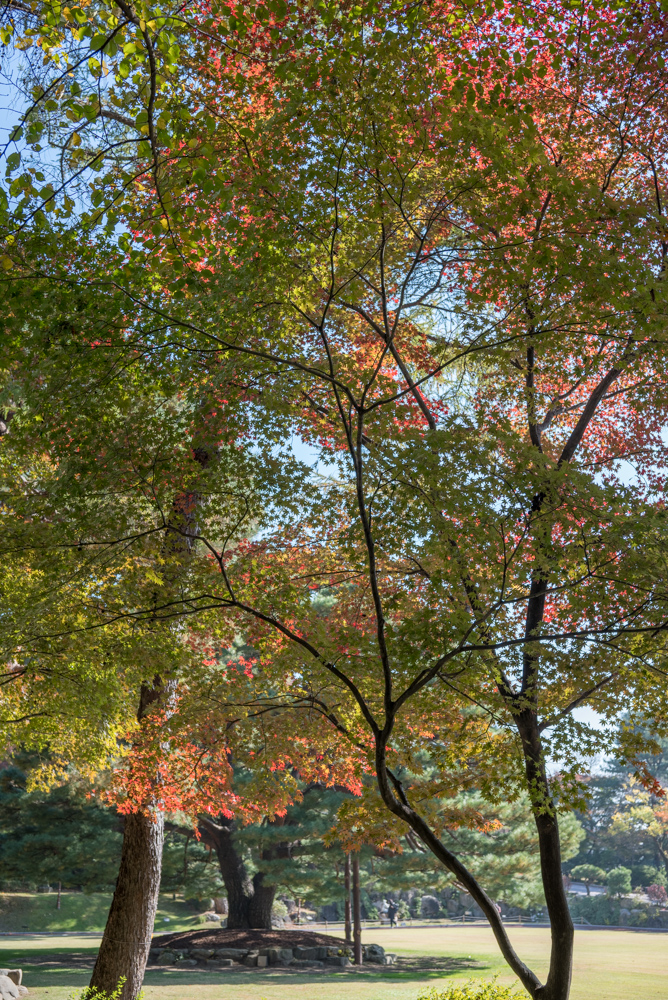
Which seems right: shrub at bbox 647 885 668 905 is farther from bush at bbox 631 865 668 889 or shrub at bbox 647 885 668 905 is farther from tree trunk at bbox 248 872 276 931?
tree trunk at bbox 248 872 276 931

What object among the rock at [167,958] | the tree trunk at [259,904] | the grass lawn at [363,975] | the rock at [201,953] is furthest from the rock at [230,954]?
the tree trunk at [259,904]

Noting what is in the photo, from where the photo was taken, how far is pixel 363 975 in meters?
15.5

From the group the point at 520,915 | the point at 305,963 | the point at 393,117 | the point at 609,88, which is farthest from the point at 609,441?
the point at 520,915

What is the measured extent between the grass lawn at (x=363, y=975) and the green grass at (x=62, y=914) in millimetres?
2372

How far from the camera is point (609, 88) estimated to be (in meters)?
7.13

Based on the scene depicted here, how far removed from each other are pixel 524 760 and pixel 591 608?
162cm

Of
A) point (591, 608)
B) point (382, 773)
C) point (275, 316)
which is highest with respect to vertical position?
point (275, 316)

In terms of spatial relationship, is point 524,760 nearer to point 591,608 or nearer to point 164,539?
point 591,608

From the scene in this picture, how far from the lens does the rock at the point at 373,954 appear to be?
18.2 m

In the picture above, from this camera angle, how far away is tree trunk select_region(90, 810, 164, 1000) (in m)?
8.36

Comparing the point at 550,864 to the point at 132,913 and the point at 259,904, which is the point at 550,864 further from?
the point at 259,904

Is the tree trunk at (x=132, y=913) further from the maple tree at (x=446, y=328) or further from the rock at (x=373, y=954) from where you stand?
the rock at (x=373, y=954)

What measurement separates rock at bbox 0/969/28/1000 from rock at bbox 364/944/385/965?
31.1 ft

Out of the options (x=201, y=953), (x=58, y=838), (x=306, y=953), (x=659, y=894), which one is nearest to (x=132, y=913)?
(x=58, y=838)
